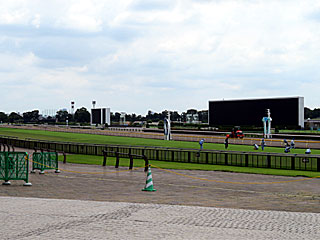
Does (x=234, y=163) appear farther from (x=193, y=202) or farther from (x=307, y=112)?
(x=307, y=112)

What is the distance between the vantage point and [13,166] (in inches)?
622

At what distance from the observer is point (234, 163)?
26.3 meters

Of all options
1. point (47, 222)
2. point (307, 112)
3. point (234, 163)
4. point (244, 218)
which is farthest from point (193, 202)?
point (307, 112)

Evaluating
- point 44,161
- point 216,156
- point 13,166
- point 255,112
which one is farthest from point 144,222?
point 255,112

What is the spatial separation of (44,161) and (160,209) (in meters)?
11.1

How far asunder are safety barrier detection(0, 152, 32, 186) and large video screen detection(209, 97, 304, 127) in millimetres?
62191

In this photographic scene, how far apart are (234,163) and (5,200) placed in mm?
16748

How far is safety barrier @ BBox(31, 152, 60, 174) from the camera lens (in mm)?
20023

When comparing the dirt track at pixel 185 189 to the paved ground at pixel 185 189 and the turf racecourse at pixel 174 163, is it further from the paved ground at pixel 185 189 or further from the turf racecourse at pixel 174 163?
the turf racecourse at pixel 174 163

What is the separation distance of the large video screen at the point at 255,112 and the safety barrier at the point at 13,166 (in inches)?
2448

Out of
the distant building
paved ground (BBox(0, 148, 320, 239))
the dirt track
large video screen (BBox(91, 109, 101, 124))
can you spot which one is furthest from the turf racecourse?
large video screen (BBox(91, 109, 101, 124))

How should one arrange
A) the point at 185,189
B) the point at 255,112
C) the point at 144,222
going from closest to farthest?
the point at 144,222, the point at 185,189, the point at 255,112

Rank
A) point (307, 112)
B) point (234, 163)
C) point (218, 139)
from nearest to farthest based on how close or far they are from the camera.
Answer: point (234, 163) → point (218, 139) → point (307, 112)

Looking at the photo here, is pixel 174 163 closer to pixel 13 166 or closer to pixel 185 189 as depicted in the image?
pixel 185 189
